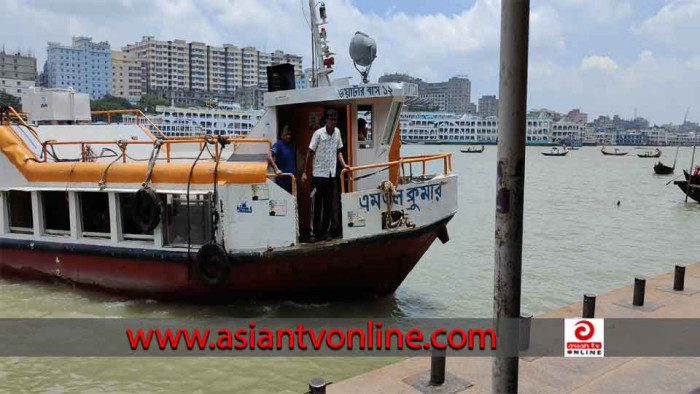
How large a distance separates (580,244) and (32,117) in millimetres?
14726

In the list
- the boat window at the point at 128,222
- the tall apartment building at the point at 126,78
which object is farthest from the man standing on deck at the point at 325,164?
the tall apartment building at the point at 126,78

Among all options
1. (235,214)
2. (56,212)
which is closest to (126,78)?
(56,212)

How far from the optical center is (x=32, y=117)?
12633 millimetres

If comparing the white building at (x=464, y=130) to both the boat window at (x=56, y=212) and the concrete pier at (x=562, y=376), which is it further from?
the concrete pier at (x=562, y=376)

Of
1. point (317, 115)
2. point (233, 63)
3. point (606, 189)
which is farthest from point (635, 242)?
point (233, 63)

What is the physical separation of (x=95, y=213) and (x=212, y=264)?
3117 mm

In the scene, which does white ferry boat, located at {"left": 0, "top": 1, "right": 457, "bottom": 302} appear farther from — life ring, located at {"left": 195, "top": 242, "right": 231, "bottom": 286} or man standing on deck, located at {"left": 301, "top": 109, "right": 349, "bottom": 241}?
man standing on deck, located at {"left": 301, "top": 109, "right": 349, "bottom": 241}

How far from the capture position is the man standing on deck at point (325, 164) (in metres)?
8.29

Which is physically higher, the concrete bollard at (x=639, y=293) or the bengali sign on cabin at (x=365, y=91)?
the bengali sign on cabin at (x=365, y=91)

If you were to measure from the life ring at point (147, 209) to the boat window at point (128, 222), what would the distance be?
1.39 ft

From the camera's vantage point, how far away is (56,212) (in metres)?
10.4

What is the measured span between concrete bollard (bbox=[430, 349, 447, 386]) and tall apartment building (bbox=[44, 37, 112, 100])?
165 metres

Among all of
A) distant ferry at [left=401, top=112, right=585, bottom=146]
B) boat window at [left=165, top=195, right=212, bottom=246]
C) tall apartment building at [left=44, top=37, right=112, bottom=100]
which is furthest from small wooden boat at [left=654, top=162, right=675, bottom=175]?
tall apartment building at [left=44, top=37, right=112, bottom=100]

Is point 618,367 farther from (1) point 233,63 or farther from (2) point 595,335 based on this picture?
(1) point 233,63
